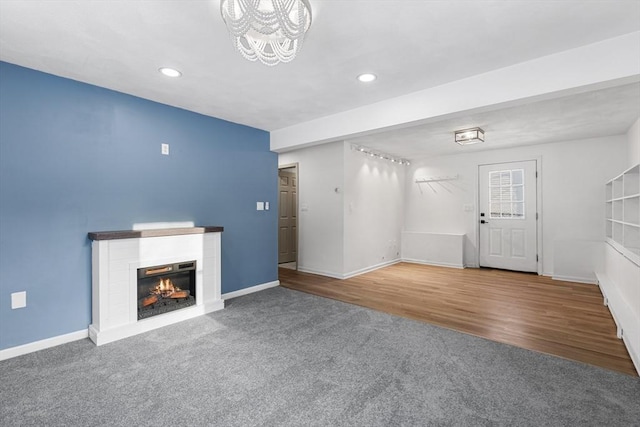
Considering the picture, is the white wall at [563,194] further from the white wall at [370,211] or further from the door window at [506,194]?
the white wall at [370,211]

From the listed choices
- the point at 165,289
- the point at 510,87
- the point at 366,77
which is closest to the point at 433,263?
the point at 510,87

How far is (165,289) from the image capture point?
11.2ft

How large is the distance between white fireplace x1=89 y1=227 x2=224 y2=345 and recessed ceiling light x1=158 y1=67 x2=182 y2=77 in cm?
152

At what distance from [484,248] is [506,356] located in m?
4.22

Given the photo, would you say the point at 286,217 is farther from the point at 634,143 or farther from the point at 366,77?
the point at 634,143

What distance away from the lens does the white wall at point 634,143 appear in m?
4.01

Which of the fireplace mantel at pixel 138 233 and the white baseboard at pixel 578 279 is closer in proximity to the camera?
the fireplace mantel at pixel 138 233

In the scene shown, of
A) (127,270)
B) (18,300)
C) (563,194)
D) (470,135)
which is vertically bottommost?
(18,300)

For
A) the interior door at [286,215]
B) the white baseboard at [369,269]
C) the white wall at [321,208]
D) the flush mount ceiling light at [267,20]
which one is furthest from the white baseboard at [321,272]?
the flush mount ceiling light at [267,20]

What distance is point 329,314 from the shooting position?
11.4 ft

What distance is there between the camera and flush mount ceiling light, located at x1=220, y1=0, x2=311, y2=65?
1.54 meters

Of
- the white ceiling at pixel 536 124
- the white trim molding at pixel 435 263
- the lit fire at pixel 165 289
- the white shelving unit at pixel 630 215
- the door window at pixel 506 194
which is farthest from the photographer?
the white trim molding at pixel 435 263

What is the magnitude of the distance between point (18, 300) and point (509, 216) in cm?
719

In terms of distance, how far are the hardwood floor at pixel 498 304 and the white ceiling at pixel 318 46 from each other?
2436 mm
